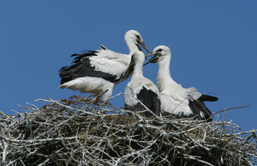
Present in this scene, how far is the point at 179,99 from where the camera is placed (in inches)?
298

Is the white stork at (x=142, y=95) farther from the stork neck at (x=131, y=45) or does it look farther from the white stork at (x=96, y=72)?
the stork neck at (x=131, y=45)

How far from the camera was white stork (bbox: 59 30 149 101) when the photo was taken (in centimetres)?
845

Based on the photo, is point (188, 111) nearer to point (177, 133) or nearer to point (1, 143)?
point (177, 133)

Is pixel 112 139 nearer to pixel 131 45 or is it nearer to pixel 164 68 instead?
pixel 164 68

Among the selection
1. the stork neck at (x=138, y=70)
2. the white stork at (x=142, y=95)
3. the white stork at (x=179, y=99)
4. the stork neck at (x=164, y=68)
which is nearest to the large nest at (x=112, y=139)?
the white stork at (x=142, y=95)

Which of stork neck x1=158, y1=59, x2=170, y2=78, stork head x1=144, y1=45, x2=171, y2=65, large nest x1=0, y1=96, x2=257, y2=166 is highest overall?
stork head x1=144, y1=45, x2=171, y2=65

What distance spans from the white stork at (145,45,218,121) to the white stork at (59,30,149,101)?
0.79 metres

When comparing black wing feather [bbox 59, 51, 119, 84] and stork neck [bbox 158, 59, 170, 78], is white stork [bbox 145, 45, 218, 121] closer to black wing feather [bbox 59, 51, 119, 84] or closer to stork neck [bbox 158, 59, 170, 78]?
stork neck [bbox 158, 59, 170, 78]

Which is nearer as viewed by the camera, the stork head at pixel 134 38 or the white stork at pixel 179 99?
the white stork at pixel 179 99

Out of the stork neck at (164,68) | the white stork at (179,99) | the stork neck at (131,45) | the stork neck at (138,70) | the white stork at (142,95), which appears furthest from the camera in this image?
the stork neck at (131,45)

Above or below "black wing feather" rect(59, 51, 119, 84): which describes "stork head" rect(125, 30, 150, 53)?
above

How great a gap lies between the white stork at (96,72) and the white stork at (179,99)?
0.79 metres

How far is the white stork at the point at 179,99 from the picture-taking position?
7.47 meters

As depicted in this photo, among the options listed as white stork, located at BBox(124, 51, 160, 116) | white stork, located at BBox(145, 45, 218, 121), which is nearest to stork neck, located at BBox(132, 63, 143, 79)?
white stork, located at BBox(124, 51, 160, 116)
